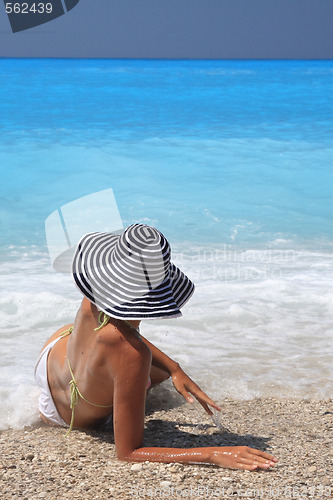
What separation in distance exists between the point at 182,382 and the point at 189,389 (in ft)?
0.10

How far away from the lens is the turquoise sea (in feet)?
9.20

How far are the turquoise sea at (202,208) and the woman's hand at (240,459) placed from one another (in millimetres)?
687

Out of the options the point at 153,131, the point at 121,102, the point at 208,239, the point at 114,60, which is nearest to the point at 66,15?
the point at 114,60

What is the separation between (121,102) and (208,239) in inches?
379

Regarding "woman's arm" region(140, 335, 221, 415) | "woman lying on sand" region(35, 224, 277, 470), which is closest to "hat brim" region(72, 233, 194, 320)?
"woman lying on sand" region(35, 224, 277, 470)

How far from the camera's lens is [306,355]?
2.81 meters

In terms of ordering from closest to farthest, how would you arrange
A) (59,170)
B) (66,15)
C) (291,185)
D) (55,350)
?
(55,350) → (291,185) → (59,170) → (66,15)

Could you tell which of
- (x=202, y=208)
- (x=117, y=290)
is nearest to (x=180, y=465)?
(x=117, y=290)

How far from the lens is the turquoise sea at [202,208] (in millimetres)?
2805

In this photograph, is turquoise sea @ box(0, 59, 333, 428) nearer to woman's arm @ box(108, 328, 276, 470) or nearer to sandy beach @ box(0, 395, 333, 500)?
sandy beach @ box(0, 395, 333, 500)

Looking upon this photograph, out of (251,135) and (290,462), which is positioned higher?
(290,462)

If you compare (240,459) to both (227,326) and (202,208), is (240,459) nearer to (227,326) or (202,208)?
(227,326)

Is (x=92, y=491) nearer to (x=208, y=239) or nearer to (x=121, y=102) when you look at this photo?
(x=208, y=239)

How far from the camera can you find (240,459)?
1.70 meters
